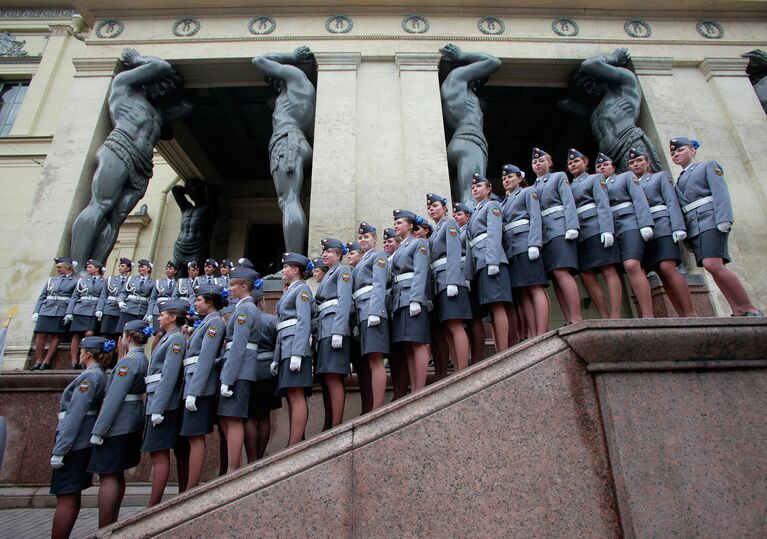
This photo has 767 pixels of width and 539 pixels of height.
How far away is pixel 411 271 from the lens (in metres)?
4.53

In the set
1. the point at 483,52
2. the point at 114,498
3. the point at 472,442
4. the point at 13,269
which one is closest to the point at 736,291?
the point at 472,442

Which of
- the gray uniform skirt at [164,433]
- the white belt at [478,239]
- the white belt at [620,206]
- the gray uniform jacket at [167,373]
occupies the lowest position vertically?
the gray uniform skirt at [164,433]

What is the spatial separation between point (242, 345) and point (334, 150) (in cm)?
584

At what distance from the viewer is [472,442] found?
2.85 m

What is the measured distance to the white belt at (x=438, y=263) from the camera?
4543 mm

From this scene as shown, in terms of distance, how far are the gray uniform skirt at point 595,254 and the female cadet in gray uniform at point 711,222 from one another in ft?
2.48

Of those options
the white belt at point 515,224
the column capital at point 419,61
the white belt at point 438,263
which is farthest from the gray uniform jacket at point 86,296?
the column capital at point 419,61

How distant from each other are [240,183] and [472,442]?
1468cm

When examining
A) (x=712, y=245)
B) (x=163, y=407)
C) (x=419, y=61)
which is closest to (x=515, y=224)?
(x=712, y=245)

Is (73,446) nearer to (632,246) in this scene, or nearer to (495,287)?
(495,287)

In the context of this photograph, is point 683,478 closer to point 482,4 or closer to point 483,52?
point 483,52

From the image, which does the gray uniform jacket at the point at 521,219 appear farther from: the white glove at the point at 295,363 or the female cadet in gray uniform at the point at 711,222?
the white glove at the point at 295,363

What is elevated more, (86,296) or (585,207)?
(86,296)

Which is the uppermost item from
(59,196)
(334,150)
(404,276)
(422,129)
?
(422,129)
